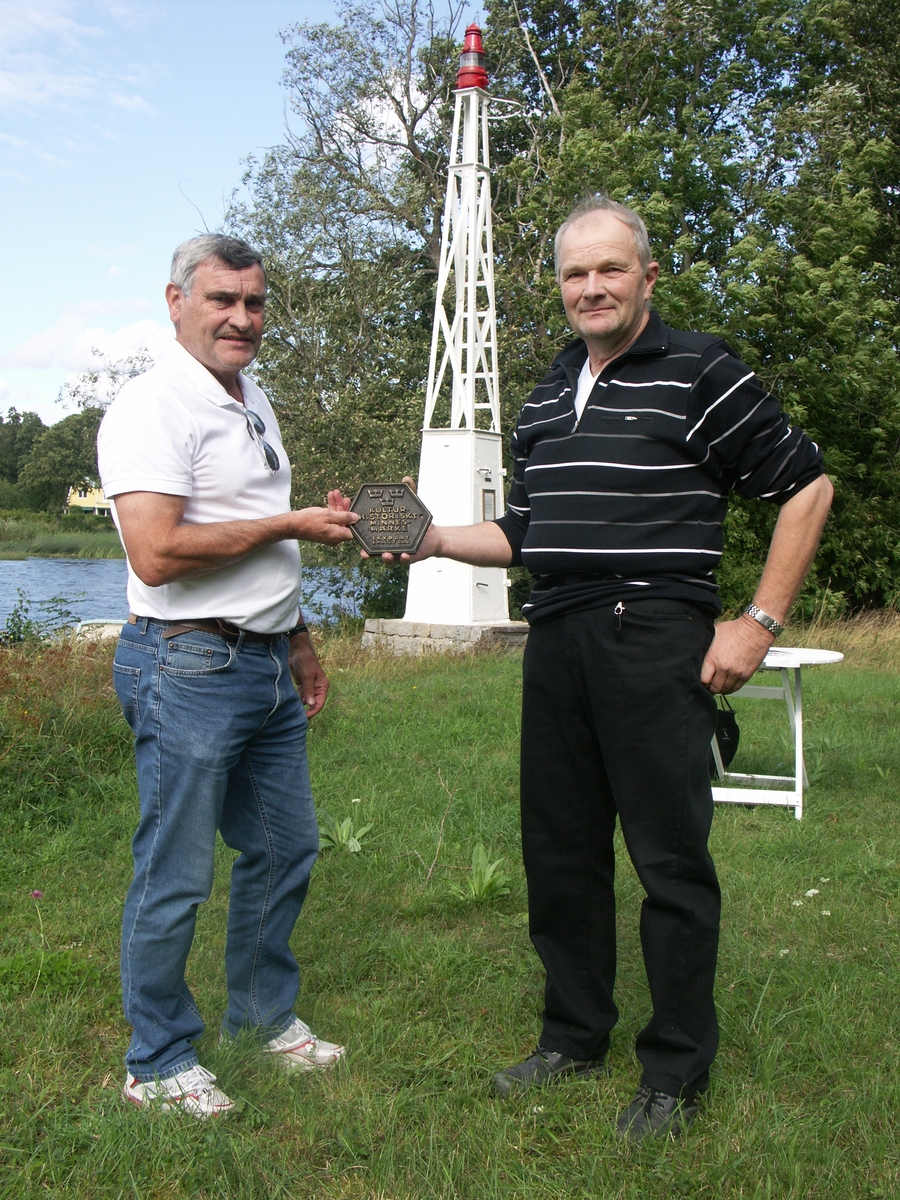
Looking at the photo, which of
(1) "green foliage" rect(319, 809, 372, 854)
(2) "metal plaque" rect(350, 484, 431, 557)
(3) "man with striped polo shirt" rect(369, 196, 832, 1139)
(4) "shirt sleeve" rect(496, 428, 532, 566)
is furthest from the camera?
(1) "green foliage" rect(319, 809, 372, 854)

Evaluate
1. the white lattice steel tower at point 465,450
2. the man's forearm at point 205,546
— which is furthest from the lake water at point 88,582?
the man's forearm at point 205,546

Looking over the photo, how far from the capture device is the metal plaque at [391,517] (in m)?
3.46

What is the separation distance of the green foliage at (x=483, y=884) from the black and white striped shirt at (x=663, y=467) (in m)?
1.79

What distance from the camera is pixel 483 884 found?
4504 millimetres

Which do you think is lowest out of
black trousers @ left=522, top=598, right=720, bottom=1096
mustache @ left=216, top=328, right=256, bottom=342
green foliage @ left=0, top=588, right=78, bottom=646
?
green foliage @ left=0, top=588, right=78, bottom=646

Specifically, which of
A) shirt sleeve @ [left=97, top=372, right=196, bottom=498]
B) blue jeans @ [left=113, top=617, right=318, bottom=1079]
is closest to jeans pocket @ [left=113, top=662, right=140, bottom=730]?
blue jeans @ [left=113, top=617, right=318, bottom=1079]

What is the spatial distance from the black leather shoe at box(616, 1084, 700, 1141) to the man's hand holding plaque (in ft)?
5.54

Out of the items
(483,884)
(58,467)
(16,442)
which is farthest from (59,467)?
(483,884)

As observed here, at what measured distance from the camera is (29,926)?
428 centimetres

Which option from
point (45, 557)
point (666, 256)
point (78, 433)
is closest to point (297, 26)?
point (666, 256)

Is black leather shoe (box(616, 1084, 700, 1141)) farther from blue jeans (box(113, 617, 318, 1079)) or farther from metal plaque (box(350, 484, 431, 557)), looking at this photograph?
metal plaque (box(350, 484, 431, 557))

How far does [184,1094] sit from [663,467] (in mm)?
2087

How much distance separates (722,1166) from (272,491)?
212cm

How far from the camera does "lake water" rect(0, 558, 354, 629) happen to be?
16.9 meters
